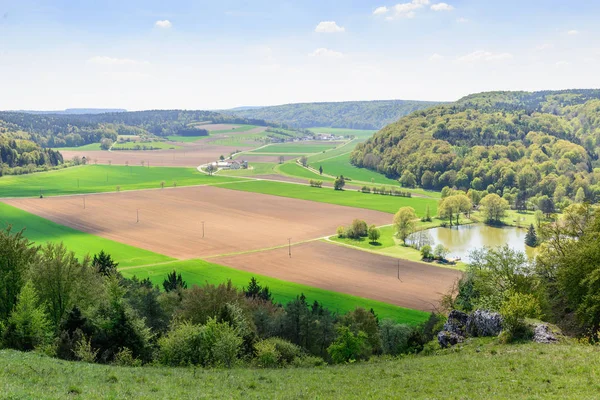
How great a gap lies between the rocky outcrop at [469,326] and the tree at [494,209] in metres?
104

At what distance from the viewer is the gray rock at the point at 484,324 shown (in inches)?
1209

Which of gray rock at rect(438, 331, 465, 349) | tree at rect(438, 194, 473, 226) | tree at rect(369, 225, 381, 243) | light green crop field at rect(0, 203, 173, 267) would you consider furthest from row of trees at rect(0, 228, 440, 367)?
tree at rect(438, 194, 473, 226)

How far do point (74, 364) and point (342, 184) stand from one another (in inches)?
6041

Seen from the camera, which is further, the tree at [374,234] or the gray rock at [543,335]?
the tree at [374,234]

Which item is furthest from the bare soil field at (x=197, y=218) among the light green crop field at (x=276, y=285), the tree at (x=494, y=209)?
the tree at (x=494, y=209)

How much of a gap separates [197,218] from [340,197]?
5229cm

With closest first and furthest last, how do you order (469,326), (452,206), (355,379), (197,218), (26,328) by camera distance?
(355,379) → (469,326) → (26,328) → (197,218) → (452,206)

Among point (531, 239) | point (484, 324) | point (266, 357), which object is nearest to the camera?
point (484, 324)

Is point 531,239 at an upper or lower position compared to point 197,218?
lower

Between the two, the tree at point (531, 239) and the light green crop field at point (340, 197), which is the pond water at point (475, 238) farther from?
the light green crop field at point (340, 197)

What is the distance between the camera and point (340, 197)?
15762 cm

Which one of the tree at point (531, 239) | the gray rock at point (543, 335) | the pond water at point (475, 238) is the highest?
the gray rock at point (543, 335)

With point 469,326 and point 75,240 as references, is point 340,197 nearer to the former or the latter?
point 75,240

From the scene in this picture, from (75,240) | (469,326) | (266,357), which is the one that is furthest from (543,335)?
(75,240)
